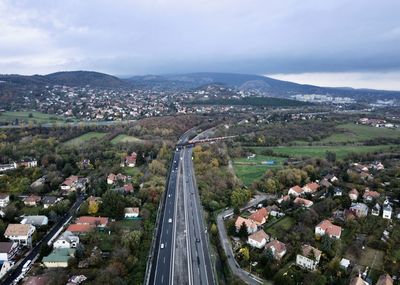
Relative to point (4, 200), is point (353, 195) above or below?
above

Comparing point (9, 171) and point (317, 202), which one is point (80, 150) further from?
point (317, 202)

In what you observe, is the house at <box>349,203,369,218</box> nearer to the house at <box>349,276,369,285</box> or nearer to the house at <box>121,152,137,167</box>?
the house at <box>349,276,369,285</box>

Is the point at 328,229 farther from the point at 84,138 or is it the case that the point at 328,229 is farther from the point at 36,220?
the point at 84,138

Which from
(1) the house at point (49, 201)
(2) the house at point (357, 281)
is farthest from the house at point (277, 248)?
(1) the house at point (49, 201)

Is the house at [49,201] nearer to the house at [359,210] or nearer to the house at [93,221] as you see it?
the house at [93,221]

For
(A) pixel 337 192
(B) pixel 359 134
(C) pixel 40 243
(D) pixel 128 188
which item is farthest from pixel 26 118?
(B) pixel 359 134

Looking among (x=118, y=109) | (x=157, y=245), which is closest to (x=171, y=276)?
(x=157, y=245)

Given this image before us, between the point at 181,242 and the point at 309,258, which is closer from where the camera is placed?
the point at 309,258
